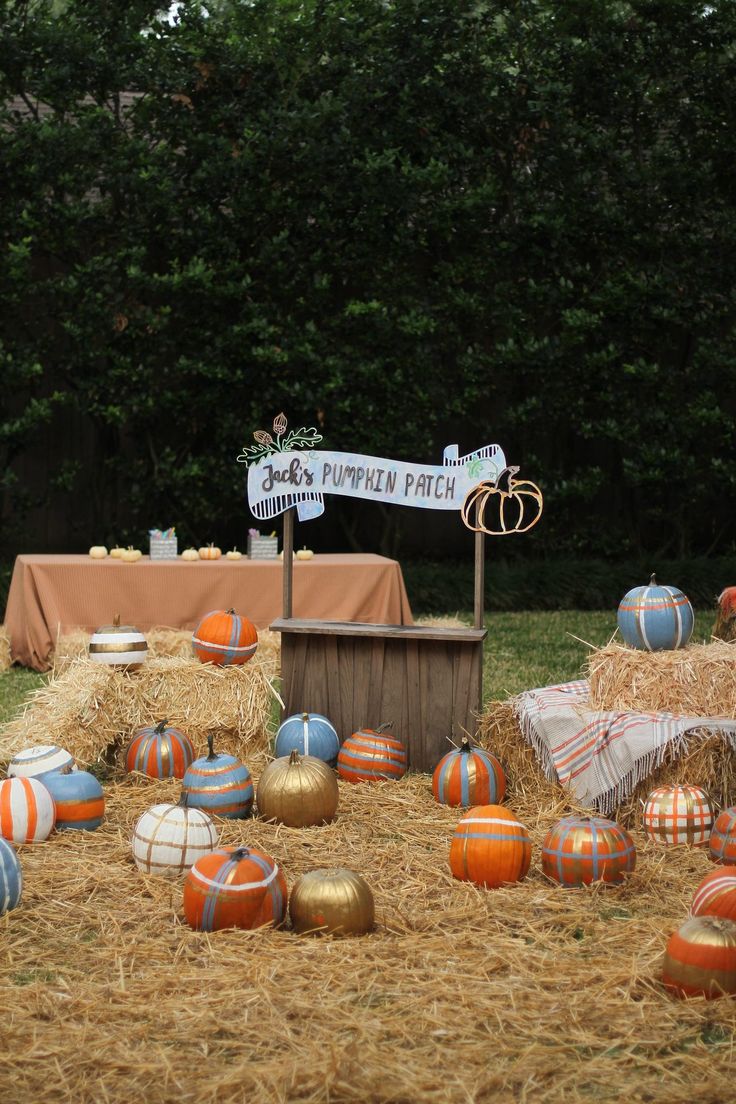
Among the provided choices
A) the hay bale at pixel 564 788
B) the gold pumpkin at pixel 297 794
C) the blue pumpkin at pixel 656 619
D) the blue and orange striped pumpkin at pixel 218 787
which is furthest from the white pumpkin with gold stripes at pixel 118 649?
the blue pumpkin at pixel 656 619

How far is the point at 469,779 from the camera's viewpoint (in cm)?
489

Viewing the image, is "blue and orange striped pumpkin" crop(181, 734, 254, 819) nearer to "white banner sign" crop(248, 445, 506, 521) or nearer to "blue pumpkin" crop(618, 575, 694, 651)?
"white banner sign" crop(248, 445, 506, 521)

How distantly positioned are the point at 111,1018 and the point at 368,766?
240cm

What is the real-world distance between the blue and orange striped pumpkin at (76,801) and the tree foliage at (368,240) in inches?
239

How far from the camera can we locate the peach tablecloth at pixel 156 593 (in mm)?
7949

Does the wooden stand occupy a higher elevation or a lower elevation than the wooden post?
lower

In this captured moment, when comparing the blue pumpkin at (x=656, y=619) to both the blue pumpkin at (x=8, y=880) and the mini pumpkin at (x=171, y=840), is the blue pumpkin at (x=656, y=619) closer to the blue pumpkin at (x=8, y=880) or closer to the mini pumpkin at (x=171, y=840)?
the mini pumpkin at (x=171, y=840)

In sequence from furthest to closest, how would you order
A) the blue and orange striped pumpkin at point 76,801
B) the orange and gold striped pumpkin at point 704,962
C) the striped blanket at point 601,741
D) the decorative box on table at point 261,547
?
the decorative box on table at point 261,547
the striped blanket at point 601,741
the blue and orange striped pumpkin at point 76,801
the orange and gold striped pumpkin at point 704,962

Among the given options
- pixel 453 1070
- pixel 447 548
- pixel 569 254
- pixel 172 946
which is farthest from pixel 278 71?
pixel 453 1070

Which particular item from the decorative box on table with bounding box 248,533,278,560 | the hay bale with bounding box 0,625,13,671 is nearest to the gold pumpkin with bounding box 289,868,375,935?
the hay bale with bounding box 0,625,13,671

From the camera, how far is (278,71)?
34.2ft

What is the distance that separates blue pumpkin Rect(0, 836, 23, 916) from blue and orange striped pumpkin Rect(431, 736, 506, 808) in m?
1.82

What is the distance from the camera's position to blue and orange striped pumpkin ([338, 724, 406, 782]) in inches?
208

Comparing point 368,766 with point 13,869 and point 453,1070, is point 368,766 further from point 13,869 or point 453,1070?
point 453,1070
